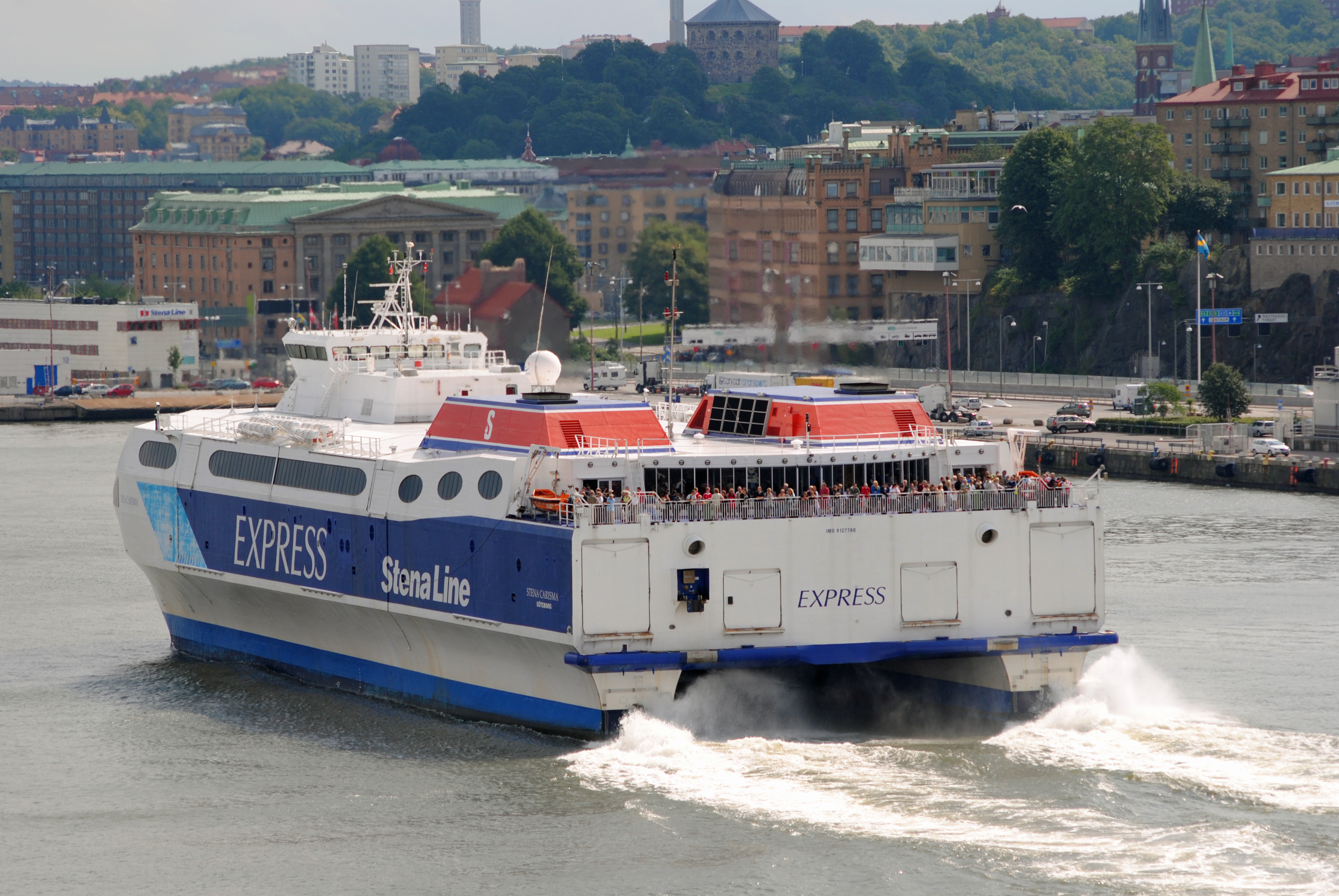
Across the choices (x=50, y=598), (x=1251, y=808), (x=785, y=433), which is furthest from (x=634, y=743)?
(x=50, y=598)

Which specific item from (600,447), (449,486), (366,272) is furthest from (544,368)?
(366,272)

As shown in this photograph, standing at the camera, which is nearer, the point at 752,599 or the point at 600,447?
the point at 752,599

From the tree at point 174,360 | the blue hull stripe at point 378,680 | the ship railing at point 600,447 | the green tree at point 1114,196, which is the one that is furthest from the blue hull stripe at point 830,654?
the tree at point 174,360

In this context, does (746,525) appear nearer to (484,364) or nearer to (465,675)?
(465,675)

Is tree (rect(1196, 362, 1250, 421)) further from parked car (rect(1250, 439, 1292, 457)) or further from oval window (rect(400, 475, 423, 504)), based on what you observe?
oval window (rect(400, 475, 423, 504))

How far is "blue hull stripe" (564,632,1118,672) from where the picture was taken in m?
34.2

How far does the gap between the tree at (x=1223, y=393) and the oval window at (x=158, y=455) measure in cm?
5120

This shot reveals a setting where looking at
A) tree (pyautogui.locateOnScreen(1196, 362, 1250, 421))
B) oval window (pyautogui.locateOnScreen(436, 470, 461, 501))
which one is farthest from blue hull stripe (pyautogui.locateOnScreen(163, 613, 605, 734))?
tree (pyautogui.locateOnScreen(1196, 362, 1250, 421))

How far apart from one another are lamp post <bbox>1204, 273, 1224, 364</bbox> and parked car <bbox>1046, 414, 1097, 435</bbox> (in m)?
14.8

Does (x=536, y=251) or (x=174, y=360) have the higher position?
(x=536, y=251)

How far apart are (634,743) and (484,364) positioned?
15983mm

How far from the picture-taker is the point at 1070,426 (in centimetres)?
8719

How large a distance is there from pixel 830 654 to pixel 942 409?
57.9 meters

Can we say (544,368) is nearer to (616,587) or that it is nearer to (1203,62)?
(616,587)
